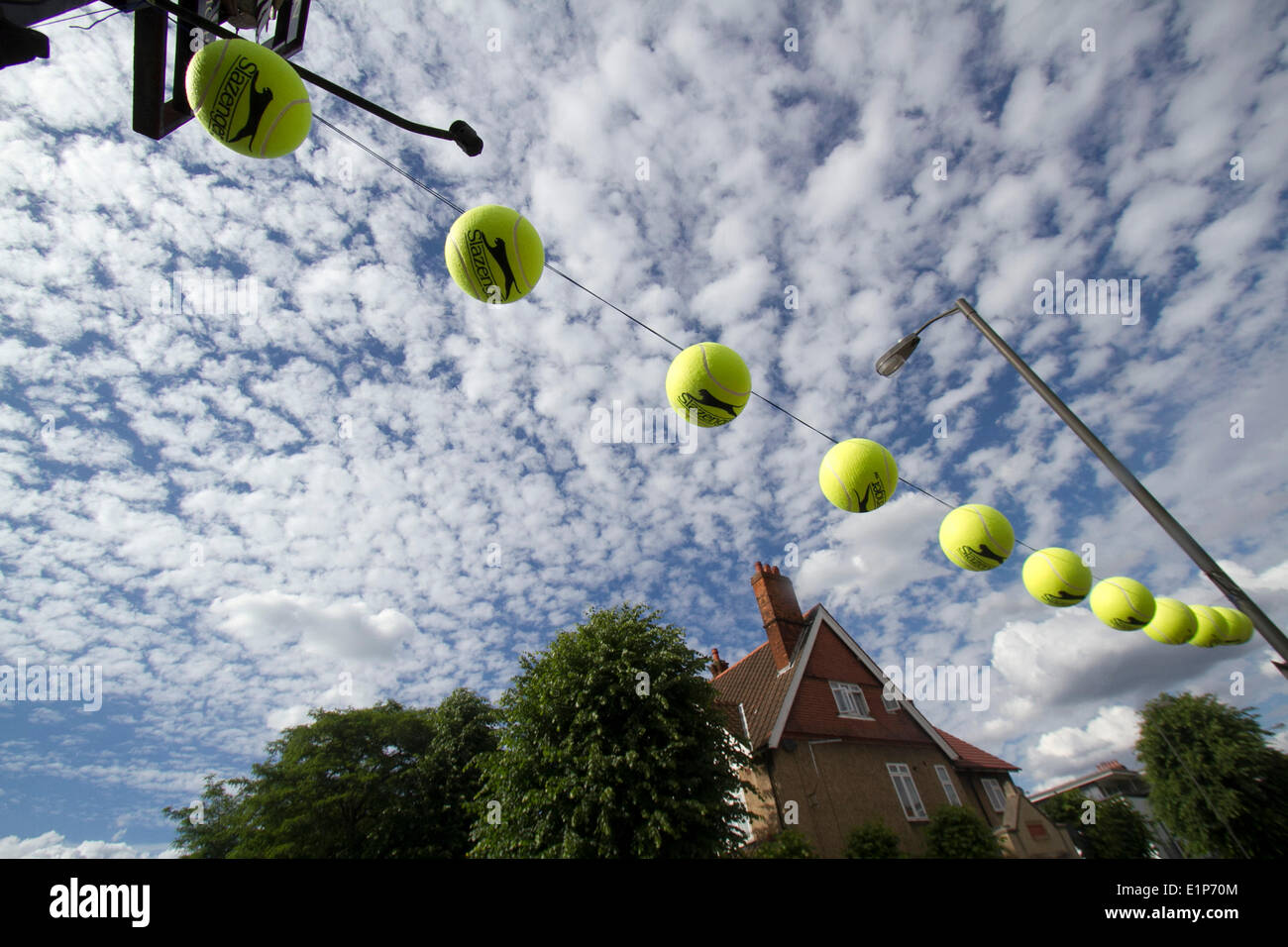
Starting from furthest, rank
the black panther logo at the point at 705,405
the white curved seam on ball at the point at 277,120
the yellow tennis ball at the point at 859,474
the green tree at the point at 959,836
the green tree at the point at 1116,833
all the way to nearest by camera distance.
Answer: the green tree at the point at 1116,833 → the green tree at the point at 959,836 → the yellow tennis ball at the point at 859,474 → the black panther logo at the point at 705,405 → the white curved seam on ball at the point at 277,120

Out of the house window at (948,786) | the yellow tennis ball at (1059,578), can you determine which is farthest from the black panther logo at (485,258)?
the house window at (948,786)

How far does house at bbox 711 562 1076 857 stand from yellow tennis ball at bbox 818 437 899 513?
1062 cm

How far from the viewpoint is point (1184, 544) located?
4.62 m

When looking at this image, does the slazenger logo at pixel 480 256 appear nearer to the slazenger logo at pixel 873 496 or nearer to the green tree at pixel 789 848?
the slazenger logo at pixel 873 496

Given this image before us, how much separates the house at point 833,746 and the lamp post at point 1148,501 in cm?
1160

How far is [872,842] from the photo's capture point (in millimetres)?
15547

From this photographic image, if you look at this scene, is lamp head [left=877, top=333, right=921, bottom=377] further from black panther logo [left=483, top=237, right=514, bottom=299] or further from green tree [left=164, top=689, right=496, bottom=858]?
green tree [left=164, top=689, right=496, bottom=858]

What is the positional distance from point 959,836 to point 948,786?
5.96 metres

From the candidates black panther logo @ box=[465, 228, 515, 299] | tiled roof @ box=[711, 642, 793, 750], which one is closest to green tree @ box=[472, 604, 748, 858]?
tiled roof @ box=[711, 642, 793, 750]

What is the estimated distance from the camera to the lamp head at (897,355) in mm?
6766
